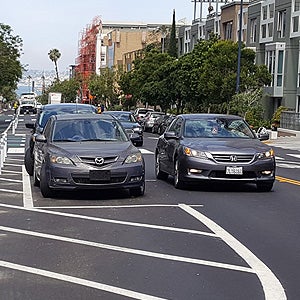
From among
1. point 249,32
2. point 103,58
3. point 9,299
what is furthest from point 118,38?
point 9,299

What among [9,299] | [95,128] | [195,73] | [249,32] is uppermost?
[249,32]

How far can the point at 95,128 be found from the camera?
1396 centimetres

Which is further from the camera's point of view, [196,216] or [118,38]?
[118,38]

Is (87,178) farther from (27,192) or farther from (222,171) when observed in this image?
(222,171)

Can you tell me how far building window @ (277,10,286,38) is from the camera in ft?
176

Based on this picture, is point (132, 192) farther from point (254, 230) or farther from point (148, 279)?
point (148, 279)

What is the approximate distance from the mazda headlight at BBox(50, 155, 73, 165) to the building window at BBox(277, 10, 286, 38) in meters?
43.4

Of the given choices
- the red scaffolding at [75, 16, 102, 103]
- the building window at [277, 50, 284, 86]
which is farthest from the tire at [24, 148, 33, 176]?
the red scaffolding at [75, 16, 102, 103]

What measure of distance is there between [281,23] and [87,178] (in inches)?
1740

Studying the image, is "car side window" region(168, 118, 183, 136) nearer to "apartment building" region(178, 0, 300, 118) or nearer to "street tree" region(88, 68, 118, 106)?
"apartment building" region(178, 0, 300, 118)

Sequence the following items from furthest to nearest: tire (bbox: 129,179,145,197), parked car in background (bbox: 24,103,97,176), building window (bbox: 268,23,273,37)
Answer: building window (bbox: 268,23,273,37), parked car in background (bbox: 24,103,97,176), tire (bbox: 129,179,145,197)

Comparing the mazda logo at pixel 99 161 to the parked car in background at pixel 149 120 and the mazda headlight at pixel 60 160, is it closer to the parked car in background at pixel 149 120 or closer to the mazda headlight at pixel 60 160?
the mazda headlight at pixel 60 160

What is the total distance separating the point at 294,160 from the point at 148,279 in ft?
62.3

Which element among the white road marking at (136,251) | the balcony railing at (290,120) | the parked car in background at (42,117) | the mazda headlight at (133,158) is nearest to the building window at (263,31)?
the balcony railing at (290,120)
